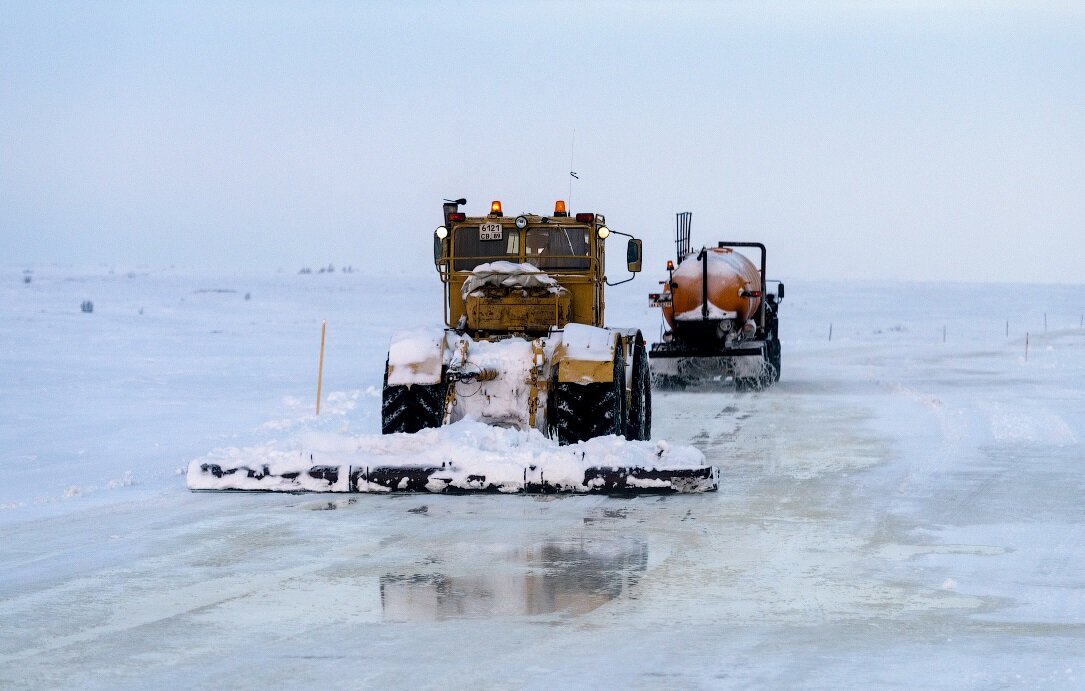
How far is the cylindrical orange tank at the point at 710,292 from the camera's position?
27047 millimetres

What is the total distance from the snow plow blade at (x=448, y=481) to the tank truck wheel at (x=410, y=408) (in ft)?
5.09

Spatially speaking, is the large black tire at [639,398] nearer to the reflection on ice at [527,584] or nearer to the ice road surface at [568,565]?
the ice road surface at [568,565]

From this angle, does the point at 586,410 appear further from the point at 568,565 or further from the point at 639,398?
the point at 568,565

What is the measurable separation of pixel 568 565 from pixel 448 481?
3297mm

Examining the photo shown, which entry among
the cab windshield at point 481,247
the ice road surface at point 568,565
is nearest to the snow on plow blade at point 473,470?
the ice road surface at point 568,565

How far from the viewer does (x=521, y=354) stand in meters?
14.0

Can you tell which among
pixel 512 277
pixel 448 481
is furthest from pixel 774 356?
pixel 448 481

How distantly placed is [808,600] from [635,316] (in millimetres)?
63002

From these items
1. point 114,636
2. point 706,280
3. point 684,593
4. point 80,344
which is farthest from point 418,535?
point 80,344

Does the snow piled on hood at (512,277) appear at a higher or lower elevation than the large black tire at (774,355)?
higher

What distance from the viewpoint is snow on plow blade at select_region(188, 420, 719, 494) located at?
39.0 ft

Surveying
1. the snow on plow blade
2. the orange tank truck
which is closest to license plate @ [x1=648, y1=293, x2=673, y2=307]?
the orange tank truck

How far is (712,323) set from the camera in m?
27.4

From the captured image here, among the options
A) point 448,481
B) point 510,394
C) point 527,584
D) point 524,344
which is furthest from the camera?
point 524,344
